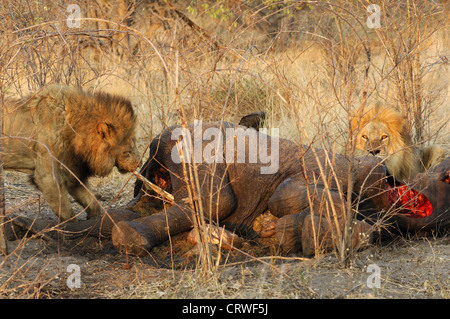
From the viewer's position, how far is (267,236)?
4.21 metres

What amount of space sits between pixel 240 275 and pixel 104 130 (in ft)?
Result: 6.19

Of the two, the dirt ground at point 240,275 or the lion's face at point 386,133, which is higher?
the lion's face at point 386,133

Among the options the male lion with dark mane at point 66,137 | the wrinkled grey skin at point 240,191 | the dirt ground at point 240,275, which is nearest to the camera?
the dirt ground at point 240,275

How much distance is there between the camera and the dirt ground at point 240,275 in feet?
9.64

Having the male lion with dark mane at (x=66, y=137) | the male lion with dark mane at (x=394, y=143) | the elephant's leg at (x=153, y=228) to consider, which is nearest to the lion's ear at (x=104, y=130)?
the male lion with dark mane at (x=66, y=137)

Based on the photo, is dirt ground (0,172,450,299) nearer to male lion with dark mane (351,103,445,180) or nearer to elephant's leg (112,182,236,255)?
elephant's leg (112,182,236,255)

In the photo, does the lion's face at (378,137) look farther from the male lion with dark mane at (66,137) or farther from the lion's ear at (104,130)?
the lion's ear at (104,130)

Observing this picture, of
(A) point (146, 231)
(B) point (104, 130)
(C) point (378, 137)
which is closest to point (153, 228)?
(A) point (146, 231)

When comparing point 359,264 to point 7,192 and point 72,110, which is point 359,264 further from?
point 7,192

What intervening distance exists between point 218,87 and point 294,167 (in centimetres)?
437

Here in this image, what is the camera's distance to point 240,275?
127 inches

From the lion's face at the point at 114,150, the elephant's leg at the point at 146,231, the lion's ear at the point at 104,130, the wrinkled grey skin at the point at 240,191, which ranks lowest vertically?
the elephant's leg at the point at 146,231

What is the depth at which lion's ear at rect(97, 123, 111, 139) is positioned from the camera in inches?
175

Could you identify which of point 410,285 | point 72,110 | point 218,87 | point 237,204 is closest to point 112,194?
point 72,110
